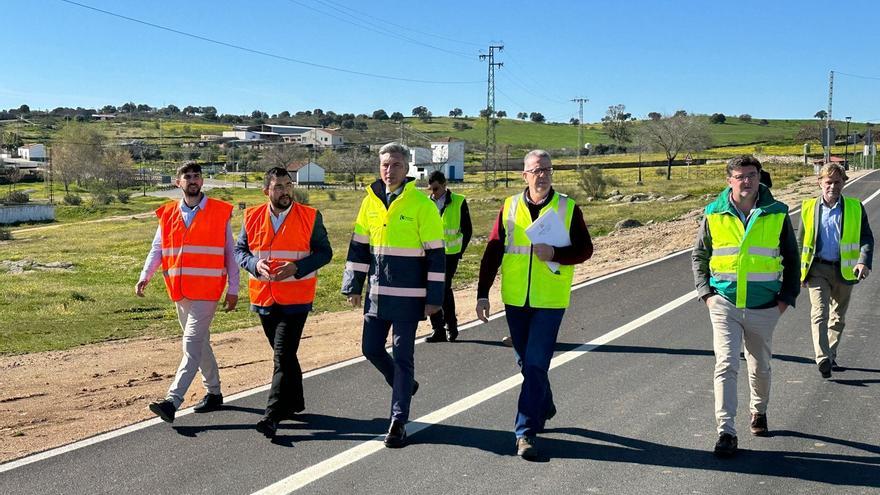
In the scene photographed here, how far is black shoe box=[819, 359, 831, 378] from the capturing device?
26.1 feet

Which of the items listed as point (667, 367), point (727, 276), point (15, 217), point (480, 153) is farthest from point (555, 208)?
point (480, 153)

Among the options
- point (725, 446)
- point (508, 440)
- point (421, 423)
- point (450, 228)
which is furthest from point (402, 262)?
point (450, 228)

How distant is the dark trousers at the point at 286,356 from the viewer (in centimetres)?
666

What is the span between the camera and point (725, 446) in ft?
18.9

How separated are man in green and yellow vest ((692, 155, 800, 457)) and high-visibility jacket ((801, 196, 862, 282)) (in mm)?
2355

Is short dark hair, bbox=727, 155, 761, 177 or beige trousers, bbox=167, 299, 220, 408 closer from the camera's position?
short dark hair, bbox=727, 155, 761, 177

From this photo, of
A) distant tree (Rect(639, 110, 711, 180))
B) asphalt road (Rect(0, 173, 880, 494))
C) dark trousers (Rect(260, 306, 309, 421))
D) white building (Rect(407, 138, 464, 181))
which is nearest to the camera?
asphalt road (Rect(0, 173, 880, 494))

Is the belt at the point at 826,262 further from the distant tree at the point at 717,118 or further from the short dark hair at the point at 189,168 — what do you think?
the distant tree at the point at 717,118

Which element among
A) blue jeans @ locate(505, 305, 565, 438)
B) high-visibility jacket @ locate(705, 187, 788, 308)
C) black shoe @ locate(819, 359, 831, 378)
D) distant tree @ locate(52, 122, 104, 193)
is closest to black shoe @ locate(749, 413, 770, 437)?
high-visibility jacket @ locate(705, 187, 788, 308)

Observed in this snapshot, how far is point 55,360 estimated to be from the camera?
1163 centimetres

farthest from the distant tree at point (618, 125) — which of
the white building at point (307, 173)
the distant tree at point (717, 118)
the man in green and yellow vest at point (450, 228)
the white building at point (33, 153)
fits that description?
the man in green and yellow vest at point (450, 228)

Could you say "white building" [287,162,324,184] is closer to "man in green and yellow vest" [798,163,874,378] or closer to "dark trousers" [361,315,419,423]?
"man in green and yellow vest" [798,163,874,378]

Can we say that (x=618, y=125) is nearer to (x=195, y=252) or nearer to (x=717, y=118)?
(x=717, y=118)

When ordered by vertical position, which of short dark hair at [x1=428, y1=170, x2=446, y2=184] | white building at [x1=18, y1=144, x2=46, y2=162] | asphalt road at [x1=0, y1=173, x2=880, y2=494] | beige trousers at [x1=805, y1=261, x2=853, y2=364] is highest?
white building at [x1=18, y1=144, x2=46, y2=162]
